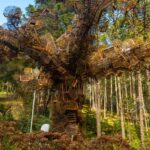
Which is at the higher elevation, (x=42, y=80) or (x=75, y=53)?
(x=75, y=53)

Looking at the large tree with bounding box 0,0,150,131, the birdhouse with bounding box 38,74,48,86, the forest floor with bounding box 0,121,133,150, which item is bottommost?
the forest floor with bounding box 0,121,133,150

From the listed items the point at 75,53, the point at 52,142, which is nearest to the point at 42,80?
the point at 75,53

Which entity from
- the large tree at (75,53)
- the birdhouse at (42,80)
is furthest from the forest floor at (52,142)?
the birdhouse at (42,80)

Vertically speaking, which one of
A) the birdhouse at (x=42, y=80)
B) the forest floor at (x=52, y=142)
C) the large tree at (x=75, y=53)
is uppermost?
the large tree at (x=75, y=53)

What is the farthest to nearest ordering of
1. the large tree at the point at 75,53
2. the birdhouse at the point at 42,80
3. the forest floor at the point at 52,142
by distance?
the birdhouse at the point at 42,80
the large tree at the point at 75,53
the forest floor at the point at 52,142

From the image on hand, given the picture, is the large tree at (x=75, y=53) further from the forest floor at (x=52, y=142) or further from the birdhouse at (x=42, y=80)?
the forest floor at (x=52, y=142)

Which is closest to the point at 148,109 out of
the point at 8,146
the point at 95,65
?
the point at 95,65

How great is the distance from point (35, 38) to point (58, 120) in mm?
1192

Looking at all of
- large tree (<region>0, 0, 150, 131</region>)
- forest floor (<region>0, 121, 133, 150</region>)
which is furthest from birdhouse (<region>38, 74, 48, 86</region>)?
forest floor (<region>0, 121, 133, 150</region>)

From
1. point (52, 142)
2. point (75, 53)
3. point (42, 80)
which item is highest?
point (75, 53)

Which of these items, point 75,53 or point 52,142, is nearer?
point 52,142

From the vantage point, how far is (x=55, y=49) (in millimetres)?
4543

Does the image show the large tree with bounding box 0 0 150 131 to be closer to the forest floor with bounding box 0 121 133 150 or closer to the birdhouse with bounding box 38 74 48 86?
the birdhouse with bounding box 38 74 48 86

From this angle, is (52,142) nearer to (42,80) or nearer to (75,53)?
(75,53)
